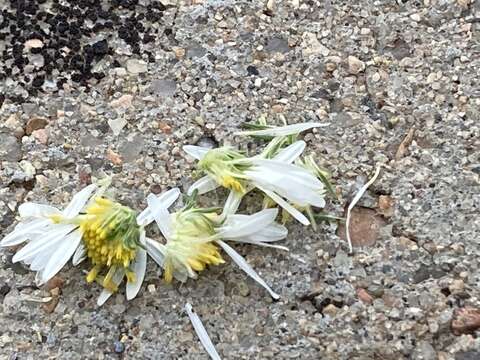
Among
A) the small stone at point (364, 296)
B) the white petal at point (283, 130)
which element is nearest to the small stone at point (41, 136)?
the white petal at point (283, 130)

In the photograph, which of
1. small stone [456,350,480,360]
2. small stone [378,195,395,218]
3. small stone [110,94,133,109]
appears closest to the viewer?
small stone [456,350,480,360]

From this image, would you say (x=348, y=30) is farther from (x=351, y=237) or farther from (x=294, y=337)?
(x=294, y=337)

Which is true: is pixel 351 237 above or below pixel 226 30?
below

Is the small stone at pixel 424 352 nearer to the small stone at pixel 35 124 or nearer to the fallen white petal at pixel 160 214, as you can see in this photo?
the fallen white petal at pixel 160 214

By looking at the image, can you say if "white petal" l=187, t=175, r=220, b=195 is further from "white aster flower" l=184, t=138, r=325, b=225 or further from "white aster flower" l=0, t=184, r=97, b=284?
"white aster flower" l=0, t=184, r=97, b=284

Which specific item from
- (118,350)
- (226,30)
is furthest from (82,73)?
(118,350)

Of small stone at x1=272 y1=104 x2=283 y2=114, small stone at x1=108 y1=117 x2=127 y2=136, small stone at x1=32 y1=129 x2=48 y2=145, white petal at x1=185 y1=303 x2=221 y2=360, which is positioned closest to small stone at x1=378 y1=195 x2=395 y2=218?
small stone at x1=272 y1=104 x2=283 y2=114
